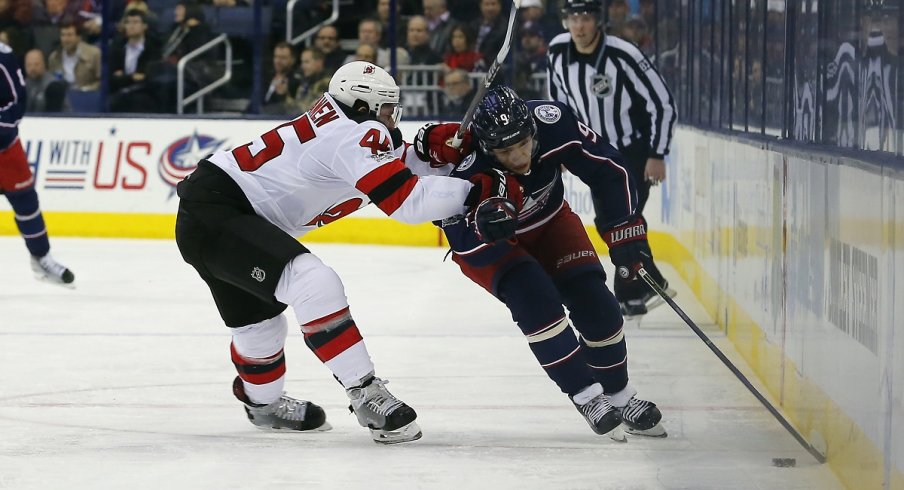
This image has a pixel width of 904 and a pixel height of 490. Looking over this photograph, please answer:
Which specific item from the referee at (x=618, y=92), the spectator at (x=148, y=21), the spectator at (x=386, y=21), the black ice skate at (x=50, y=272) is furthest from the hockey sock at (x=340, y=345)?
the spectator at (x=148, y=21)

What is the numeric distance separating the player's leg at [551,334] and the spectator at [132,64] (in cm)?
639

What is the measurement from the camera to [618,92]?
6.06 m

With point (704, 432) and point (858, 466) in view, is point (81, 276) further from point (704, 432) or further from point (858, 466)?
point (858, 466)

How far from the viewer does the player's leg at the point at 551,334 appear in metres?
3.51

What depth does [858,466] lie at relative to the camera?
9.73 feet

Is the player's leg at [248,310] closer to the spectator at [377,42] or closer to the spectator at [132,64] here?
the spectator at [377,42]

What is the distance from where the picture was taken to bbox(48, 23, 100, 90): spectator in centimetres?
978

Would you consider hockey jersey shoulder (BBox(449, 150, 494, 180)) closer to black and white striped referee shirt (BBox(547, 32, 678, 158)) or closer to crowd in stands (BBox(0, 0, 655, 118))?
black and white striped referee shirt (BBox(547, 32, 678, 158))

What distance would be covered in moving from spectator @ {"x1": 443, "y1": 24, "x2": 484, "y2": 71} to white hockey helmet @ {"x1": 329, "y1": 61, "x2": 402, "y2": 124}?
18.3 feet

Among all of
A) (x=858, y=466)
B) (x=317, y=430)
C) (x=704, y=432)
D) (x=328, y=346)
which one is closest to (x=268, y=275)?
(x=328, y=346)

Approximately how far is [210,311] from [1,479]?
2932mm

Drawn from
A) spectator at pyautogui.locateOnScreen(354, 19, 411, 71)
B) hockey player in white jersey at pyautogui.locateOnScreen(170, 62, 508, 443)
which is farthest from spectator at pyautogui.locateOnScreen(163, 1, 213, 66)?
hockey player in white jersey at pyautogui.locateOnScreen(170, 62, 508, 443)

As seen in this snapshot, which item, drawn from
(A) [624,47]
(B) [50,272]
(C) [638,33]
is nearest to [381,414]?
(A) [624,47]

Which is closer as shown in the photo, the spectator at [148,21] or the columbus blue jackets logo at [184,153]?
the columbus blue jackets logo at [184,153]
